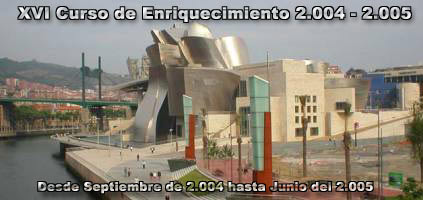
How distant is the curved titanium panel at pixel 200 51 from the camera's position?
71125 mm

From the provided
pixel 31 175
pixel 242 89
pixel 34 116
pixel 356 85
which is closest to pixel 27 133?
pixel 34 116

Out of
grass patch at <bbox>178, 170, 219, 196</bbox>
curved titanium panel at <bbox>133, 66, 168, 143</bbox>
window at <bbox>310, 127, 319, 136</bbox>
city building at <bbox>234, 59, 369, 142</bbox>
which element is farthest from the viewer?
curved titanium panel at <bbox>133, 66, 168, 143</bbox>

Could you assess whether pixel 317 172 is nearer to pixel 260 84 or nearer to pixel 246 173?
pixel 246 173

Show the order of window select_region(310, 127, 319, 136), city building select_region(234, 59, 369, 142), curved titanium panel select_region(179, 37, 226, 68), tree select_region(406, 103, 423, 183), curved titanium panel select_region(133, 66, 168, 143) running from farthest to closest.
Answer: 1. curved titanium panel select_region(179, 37, 226, 68)
2. curved titanium panel select_region(133, 66, 168, 143)
3. window select_region(310, 127, 319, 136)
4. city building select_region(234, 59, 369, 142)
5. tree select_region(406, 103, 423, 183)

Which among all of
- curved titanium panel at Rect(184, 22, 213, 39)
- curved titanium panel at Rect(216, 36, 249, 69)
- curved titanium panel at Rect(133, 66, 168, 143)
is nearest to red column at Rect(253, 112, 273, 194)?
curved titanium panel at Rect(133, 66, 168, 143)

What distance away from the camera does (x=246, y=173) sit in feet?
105

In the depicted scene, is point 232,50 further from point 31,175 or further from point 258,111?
point 258,111

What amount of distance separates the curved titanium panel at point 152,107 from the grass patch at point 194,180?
35191 mm

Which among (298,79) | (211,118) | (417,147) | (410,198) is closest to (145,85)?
(211,118)

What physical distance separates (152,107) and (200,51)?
12.5m

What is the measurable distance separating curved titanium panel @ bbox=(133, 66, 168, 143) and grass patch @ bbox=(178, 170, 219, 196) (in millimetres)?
35191

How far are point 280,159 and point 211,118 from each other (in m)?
23.5

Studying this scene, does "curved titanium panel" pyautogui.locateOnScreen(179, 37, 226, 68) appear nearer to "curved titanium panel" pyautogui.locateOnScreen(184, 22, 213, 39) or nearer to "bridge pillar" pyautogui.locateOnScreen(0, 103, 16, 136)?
"curved titanium panel" pyautogui.locateOnScreen(184, 22, 213, 39)

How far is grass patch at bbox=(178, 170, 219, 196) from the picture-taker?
25.6 meters
